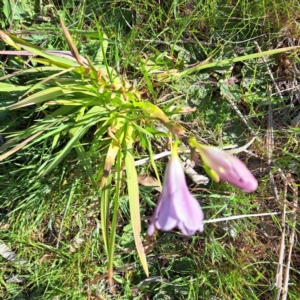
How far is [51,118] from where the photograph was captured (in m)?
1.30

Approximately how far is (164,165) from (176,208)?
29.4 inches

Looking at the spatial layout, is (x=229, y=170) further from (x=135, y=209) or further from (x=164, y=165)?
(x=164, y=165)

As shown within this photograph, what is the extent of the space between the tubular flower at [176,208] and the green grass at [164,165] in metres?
0.65

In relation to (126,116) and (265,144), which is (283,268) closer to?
(265,144)

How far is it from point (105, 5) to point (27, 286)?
114cm

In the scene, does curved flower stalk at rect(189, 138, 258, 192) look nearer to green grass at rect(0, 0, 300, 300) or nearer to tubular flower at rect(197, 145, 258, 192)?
tubular flower at rect(197, 145, 258, 192)

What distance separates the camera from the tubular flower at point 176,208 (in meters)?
0.78

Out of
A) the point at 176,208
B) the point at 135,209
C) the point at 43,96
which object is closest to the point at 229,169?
the point at 176,208

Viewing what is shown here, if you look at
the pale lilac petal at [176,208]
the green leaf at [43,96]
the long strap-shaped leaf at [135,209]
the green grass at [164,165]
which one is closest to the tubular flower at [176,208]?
the pale lilac petal at [176,208]

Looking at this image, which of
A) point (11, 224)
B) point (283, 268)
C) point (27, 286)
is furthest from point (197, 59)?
point (27, 286)

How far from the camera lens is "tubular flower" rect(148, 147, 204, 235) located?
0.78 m

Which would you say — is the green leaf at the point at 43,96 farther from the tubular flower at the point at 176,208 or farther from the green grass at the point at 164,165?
the tubular flower at the point at 176,208

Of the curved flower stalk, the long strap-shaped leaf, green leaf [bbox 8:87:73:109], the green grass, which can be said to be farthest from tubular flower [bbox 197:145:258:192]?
the green grass

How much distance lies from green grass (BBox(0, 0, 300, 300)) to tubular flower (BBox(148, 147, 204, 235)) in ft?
2.15
